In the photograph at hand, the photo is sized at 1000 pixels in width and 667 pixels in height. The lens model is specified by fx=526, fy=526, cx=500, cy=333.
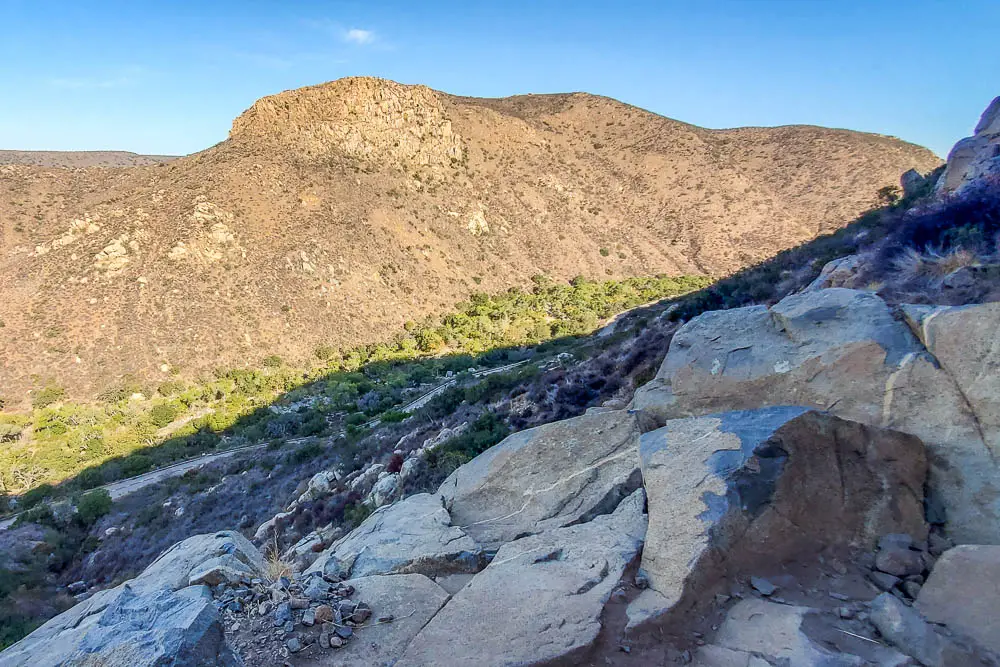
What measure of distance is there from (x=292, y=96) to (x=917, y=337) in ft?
188

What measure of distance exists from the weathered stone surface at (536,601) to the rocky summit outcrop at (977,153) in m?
12.8

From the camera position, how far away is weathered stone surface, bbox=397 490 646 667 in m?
3.99

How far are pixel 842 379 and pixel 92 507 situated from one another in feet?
82.4

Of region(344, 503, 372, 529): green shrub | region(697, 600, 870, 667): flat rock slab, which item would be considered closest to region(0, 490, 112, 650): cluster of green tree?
region(344, 503, 372, 529): green shrub

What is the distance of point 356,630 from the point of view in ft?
15.1

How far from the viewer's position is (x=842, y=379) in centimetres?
554

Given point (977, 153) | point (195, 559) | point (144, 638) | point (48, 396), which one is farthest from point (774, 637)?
point (48, 396)

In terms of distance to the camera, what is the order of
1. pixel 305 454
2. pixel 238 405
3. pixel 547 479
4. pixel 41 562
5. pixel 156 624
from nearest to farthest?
pixel 156 624
pixel 547 479
pixel 41 562
pixel 305 454
pixel 238 405

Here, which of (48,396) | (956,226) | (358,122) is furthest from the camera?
(358,122)

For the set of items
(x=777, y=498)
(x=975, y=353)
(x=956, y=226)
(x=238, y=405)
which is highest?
(x=956, y=226)

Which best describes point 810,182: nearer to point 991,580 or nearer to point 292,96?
point 292,96

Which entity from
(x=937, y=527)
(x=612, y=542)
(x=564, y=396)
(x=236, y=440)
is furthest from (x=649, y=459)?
(x=236, y=440)

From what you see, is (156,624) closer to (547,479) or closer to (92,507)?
(547,479)

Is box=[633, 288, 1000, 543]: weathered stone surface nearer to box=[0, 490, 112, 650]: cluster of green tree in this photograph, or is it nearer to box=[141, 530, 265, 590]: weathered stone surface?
box=[141, 530, 265, 590]: weathered stone surface
